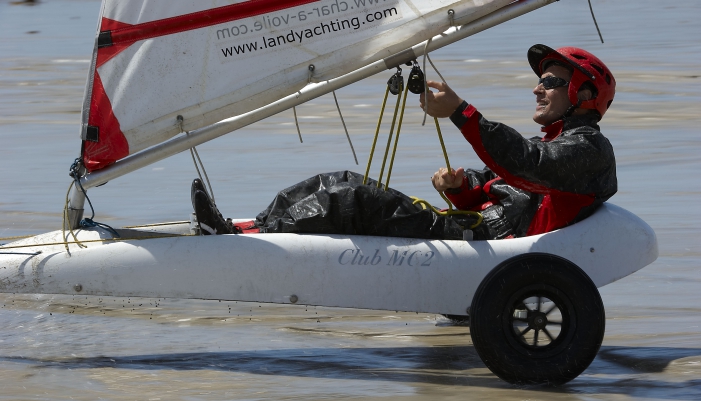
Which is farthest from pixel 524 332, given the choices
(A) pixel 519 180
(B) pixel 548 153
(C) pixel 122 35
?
(C) pixel 122 35

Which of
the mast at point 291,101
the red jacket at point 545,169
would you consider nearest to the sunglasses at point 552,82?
the red jacket at point 545,169

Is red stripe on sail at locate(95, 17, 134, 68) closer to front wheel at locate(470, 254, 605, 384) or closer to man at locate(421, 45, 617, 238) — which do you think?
man at locate(421, 45, 617, 238)

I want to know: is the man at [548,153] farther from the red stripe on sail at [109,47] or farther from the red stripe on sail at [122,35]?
the red stripe on sail at [109,47]

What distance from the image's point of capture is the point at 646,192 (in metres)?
8.93

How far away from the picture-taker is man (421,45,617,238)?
16.3 ft

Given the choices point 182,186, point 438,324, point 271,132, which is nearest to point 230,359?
point 438,324

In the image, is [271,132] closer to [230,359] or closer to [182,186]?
[182,186]

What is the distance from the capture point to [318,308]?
6.48 metres

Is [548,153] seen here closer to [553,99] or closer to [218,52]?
[553,99]

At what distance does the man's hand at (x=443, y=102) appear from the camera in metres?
5.06

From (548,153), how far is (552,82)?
51cm

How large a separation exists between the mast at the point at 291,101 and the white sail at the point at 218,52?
2.3 inches

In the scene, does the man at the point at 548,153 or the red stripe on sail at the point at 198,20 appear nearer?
the man at the point at 548,153

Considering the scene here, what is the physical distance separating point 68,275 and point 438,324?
76.7 inches
